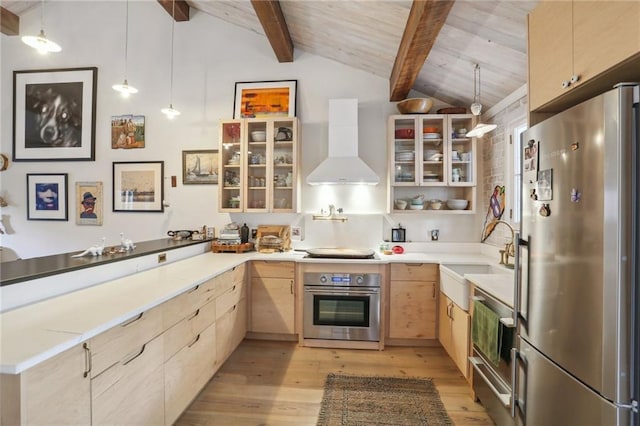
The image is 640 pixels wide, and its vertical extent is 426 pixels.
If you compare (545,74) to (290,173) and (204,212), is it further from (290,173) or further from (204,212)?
(204,212)

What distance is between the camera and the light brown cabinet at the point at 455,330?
86.0 inches

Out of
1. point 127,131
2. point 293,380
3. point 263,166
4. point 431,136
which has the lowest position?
point 293,380

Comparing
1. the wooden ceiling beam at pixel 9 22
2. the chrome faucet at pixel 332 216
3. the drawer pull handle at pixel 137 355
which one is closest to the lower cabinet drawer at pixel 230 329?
the drawer pull handle at pixel 137 355

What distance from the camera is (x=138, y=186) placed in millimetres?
3668

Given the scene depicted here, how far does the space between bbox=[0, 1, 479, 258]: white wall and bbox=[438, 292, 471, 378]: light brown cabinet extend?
3.23 feet

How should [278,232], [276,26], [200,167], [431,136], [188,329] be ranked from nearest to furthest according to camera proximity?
[188,329], [276,26], [431,136], [278,232], [200,167]

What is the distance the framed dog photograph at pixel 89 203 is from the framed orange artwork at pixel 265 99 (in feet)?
6.86

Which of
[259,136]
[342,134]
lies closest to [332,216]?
[342,134]

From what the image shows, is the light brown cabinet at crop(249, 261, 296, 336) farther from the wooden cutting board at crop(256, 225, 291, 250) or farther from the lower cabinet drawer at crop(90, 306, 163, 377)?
the lower cabinet drawer at crop(90, 306, 163, 377)

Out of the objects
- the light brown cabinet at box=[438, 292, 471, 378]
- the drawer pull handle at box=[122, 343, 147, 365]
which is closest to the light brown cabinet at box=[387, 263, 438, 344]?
the light brown cabinet at box=[438, 292, 471, 378]

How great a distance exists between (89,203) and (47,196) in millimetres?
576

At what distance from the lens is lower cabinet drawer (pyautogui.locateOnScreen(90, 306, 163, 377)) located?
3.92 feet

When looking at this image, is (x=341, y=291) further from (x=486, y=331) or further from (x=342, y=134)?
(x=342, y=134)

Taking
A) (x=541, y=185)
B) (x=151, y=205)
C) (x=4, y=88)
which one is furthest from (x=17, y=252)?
(x=541, y=185)
